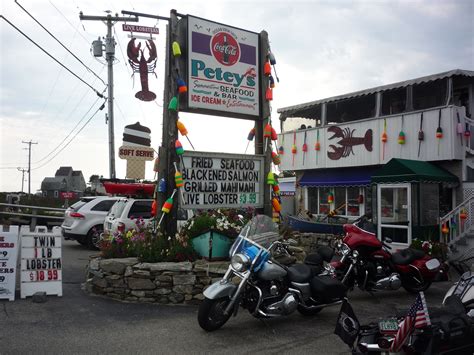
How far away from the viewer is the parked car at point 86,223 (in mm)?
13664

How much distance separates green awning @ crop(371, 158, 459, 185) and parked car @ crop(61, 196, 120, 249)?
342 inches

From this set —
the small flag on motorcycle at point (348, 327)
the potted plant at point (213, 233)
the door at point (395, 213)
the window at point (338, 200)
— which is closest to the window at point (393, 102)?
the window at point (338, 200)

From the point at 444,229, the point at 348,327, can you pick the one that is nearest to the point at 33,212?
the point at 444,229

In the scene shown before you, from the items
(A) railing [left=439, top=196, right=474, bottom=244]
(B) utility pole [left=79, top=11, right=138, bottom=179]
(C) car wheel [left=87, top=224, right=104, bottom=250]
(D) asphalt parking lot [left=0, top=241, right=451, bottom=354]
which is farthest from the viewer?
(B) utility pole [left=79, top=11, right=138, bottom=179]

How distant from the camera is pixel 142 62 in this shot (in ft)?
56.2

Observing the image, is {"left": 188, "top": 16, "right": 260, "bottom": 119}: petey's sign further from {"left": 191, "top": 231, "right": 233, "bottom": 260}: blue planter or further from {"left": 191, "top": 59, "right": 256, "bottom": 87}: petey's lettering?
{"left": 191, "top": 231, "right": 233, "bottom": 260}: blue planter

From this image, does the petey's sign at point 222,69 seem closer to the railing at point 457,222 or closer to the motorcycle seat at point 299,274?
the motorcycle seat at point 299,274

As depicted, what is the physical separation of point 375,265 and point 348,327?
3331mm

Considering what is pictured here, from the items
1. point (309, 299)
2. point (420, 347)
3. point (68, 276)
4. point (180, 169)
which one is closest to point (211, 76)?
point (180, 169)

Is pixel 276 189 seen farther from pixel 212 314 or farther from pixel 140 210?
pixel 140 210

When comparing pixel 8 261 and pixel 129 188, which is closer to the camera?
pixel 8 261

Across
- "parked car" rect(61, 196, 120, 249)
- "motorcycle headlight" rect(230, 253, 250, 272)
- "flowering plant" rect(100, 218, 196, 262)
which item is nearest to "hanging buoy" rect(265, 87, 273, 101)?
"flowering plant" rect(100, 218, 196, 262)

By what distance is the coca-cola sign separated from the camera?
8.28m

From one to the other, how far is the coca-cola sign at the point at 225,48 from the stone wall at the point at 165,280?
383 cm
